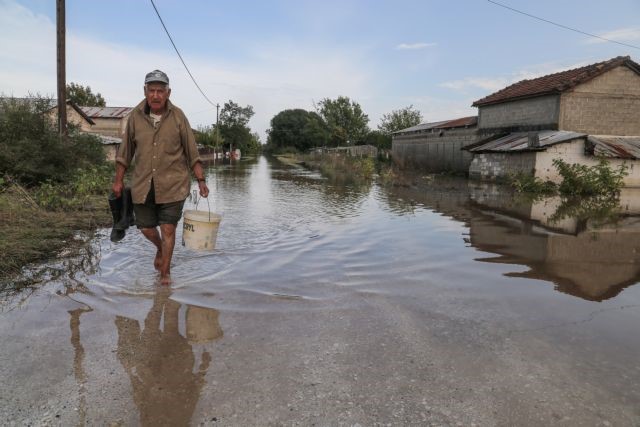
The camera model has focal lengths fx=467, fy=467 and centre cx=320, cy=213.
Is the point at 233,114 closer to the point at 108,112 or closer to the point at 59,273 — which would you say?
the point at 108,112

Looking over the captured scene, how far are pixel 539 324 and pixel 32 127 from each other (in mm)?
10556

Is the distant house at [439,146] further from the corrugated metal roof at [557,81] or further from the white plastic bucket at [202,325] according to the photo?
the white plastic bucket at [202,325]

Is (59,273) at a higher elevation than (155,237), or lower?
lower

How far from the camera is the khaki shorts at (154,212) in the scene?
4.45 meters

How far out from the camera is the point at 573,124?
18.6m

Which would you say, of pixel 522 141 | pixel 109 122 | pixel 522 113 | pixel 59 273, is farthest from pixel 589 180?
pixel 109 122

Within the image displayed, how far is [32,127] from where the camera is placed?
1008 centimetres

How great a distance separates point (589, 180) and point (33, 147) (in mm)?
15237

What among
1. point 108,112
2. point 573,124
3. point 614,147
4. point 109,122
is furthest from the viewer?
point 108,112

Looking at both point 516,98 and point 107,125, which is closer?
point 516,98

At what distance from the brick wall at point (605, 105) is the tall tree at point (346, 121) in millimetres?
40206

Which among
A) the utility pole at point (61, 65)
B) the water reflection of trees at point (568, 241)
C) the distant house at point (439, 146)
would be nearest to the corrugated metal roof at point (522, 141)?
the distant house at point (439, 146)

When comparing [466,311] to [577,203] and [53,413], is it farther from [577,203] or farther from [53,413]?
[577,203]

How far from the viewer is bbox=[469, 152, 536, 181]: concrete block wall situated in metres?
17.2
